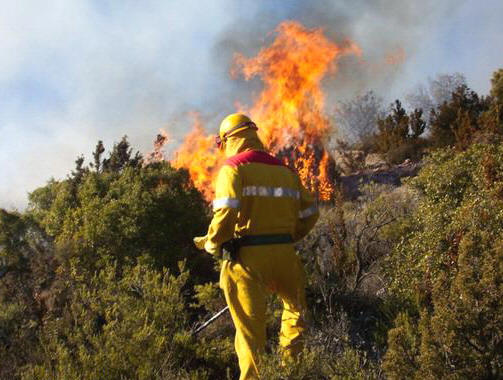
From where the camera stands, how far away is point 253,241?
13.2 ft

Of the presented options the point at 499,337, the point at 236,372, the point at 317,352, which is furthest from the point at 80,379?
the point at 499,337

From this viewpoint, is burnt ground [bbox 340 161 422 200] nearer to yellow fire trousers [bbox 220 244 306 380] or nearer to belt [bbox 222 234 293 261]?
yellow fire trousers [bbox 220 244 306 380]

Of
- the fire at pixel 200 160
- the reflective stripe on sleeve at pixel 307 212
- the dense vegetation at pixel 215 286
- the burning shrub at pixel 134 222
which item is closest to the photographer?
the dense vegetation at pixel 215 286

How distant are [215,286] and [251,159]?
199 centimetres

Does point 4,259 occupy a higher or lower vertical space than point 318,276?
higher

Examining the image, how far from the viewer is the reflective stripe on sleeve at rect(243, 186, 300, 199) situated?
13.2 feet

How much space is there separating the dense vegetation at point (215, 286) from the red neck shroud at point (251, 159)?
1.30 m

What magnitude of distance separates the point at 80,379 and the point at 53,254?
441cm

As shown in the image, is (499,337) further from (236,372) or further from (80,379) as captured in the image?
(80,379)

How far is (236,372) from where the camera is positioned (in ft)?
15.2

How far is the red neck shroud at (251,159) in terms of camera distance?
406 centimetres

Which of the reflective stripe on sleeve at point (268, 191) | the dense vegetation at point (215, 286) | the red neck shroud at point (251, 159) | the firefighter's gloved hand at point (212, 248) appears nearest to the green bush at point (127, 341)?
the dense vegetation at point (215, 286)

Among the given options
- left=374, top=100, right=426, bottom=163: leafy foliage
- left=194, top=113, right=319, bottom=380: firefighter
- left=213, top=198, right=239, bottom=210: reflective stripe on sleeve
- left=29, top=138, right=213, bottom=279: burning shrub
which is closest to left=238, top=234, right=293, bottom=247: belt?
left=194, top=113, right=319, bottom=380: firefighter

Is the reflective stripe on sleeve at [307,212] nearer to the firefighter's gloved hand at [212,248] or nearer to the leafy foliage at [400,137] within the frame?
the firefighter's gloved hand at [212,248]
